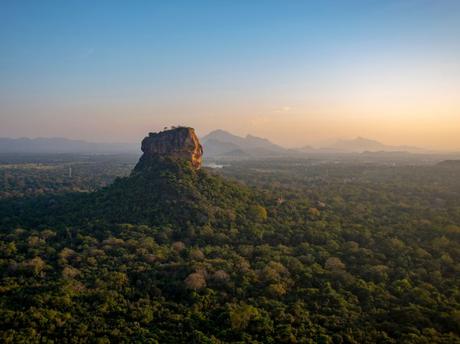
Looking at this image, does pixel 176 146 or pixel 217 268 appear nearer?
pixel 217 268

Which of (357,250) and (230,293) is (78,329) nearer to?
(230,293)

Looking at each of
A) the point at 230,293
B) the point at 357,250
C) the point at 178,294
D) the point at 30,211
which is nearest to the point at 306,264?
the point at 357,250

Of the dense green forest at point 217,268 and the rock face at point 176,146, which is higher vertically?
the rock face at point 176,146

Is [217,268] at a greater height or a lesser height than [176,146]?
lesser

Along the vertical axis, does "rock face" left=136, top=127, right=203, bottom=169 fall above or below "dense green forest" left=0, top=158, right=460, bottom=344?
above

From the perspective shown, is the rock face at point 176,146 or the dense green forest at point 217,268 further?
the rock face at point 176,146
